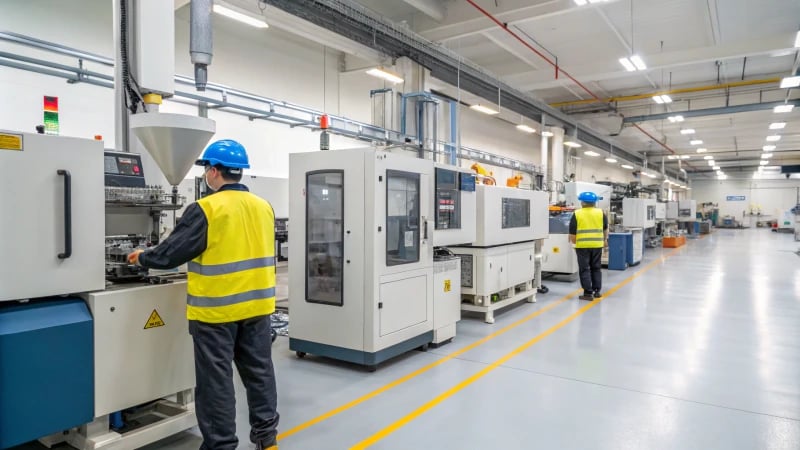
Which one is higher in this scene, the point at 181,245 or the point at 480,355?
the point at 181,245

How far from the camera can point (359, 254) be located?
12.9 feet

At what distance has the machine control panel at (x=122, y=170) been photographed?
256 centimetres

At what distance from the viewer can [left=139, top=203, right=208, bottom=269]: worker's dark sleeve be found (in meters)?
2.27

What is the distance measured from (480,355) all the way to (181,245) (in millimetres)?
3064

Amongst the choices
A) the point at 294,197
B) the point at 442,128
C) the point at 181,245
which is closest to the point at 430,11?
the point at 442,128

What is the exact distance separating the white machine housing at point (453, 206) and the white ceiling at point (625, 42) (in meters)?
3.13

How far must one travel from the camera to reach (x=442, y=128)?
33.6 feet

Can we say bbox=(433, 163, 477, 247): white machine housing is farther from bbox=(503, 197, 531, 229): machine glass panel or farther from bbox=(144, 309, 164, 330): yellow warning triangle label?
bbox=(144, 309, 164, 330): yellow warning triangle label

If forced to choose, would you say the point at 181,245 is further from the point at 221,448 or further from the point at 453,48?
the point at 453,48

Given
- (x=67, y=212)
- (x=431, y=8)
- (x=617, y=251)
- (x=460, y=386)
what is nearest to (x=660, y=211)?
(x=617, y=251)

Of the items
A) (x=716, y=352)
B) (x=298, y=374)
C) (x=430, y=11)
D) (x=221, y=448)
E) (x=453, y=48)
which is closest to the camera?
(x=221, y=448)

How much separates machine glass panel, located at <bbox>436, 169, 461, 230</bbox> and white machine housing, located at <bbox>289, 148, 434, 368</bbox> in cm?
32

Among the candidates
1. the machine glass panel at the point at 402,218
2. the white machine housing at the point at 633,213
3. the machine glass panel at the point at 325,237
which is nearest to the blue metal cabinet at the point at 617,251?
the white machine housing at the point at 633,213

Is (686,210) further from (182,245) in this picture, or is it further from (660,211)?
(182,245)
